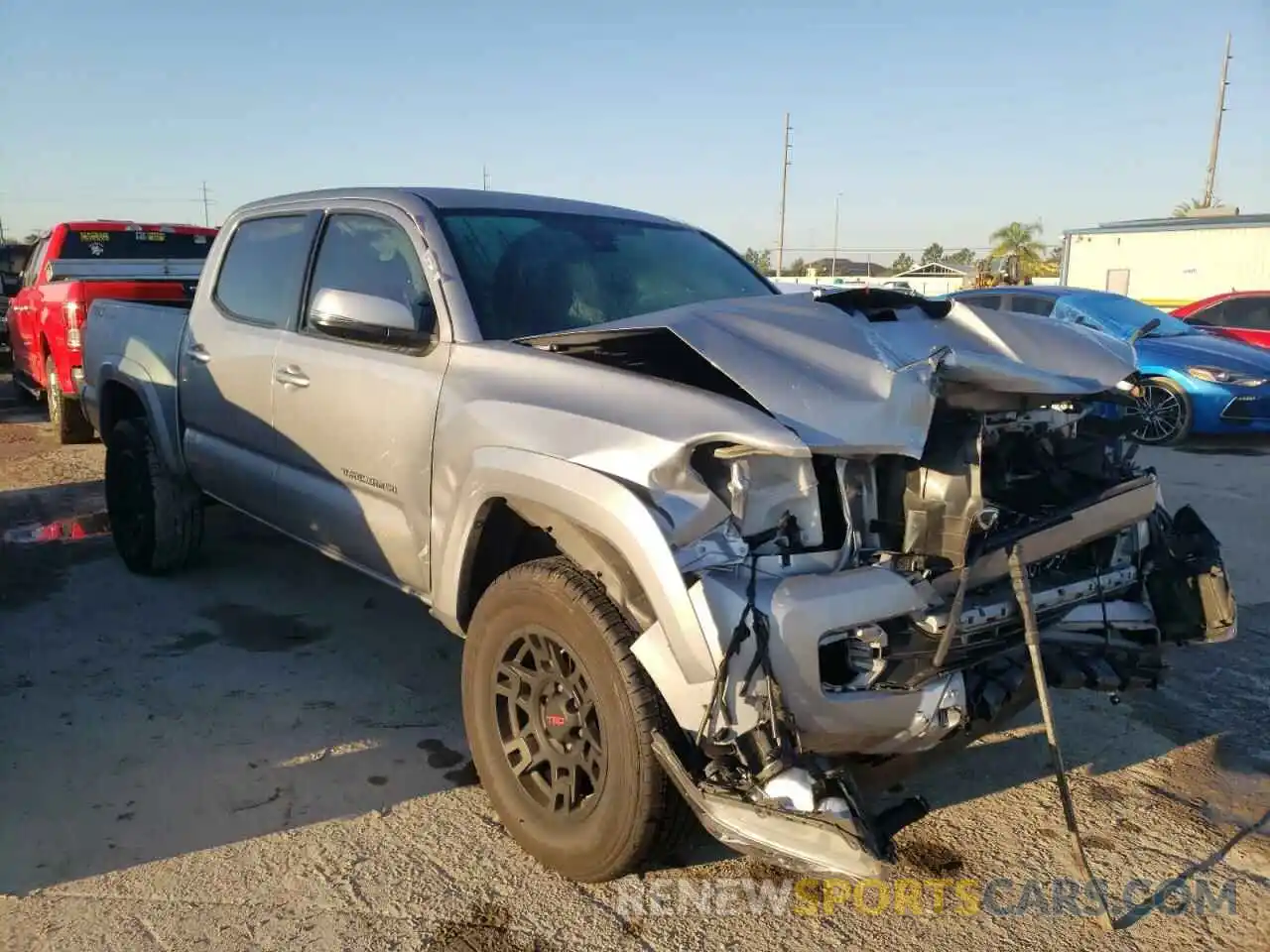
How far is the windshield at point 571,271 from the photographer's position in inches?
137

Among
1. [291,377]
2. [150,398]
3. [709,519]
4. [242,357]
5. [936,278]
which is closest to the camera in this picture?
[709,519]

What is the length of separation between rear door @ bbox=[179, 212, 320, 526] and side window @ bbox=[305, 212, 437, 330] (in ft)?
0.49

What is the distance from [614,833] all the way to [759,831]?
46 cm

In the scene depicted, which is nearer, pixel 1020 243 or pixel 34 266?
pixel 34 266

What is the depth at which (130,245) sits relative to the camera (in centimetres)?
1027

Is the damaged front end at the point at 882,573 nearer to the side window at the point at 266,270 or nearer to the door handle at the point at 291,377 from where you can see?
the door handle at the point at 291,377

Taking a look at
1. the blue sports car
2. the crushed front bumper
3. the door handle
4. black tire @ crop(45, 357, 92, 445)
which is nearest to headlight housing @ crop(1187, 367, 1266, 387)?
the blue sports car

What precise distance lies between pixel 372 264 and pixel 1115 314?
8804 millimetres

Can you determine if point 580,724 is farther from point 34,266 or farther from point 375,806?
point 34,266

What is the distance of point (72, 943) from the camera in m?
2.53

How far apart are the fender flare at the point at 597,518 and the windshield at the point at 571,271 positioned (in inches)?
24.9

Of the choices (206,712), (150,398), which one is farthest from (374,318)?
(150,398)

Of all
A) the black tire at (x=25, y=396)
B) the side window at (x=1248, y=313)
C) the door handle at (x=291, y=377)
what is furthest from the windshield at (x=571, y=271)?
the side window at (x=1248, y=313)

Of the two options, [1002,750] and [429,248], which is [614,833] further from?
[429,248]
